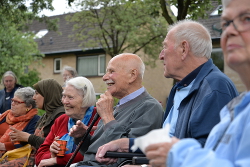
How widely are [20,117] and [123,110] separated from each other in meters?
2.49

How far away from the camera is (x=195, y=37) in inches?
136

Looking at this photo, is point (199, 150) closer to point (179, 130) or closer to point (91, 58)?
point (179, 130)

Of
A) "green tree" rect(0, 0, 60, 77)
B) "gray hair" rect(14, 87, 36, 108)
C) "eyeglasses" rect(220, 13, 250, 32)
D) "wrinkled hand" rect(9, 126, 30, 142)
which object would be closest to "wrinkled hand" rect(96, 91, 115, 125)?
"wrinkled hand" rect(9, 126, 30, 142)

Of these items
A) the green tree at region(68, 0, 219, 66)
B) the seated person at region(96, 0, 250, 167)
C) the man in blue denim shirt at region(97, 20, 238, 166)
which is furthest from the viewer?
the green tree at region(68, 0, 219, 66)

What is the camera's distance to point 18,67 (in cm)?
2216

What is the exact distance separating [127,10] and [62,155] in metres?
17.8

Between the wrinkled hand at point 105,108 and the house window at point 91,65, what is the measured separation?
24.0 metres

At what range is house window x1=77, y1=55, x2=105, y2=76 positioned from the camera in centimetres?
2822

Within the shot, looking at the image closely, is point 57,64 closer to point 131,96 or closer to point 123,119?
point 131,96

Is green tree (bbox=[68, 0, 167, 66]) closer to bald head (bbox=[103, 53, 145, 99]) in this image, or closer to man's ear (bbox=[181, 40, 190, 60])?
bald head (bbox=[103, 53, 145, 99])

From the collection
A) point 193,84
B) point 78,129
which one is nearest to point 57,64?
point 78,129

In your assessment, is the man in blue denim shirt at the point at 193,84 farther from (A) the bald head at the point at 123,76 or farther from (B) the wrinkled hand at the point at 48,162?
(B) the wrinkled hand at the point at 48,162

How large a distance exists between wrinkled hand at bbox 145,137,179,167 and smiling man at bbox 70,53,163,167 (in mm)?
2057

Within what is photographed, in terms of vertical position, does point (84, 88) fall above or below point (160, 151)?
below
